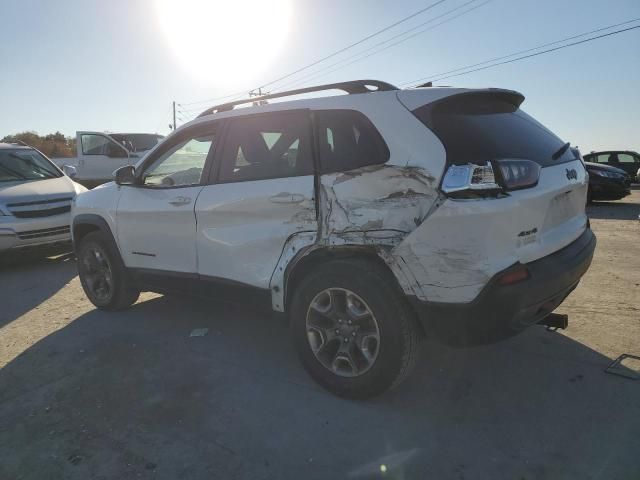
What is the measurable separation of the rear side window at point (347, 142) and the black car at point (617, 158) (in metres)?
16.9

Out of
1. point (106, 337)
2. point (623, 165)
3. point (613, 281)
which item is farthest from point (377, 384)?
point (623, 165)

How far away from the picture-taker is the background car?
663 centimetres

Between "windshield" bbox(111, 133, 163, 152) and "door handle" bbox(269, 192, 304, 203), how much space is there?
41.1 feet

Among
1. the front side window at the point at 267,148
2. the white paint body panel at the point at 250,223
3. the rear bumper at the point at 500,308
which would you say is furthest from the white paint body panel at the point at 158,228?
the rear bumper at the point at 500,308

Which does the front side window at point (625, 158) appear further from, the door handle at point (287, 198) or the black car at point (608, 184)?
the door handle at point (287, 198)

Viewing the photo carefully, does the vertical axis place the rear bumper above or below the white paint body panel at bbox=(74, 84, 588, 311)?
below

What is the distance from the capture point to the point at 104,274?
Result: 15.5ft

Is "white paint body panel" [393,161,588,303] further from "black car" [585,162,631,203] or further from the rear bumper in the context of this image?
"black car" [585,162,631,203]

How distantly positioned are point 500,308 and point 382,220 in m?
0.76

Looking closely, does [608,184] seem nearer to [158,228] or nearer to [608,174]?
[608,174]

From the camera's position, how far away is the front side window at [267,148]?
3127mm

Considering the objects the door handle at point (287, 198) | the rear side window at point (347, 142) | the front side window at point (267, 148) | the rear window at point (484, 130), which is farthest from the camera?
the front side window at point (267, 148)

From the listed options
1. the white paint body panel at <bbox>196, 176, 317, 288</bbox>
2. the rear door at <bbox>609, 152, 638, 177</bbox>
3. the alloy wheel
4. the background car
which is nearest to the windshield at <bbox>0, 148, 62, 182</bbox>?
the background car

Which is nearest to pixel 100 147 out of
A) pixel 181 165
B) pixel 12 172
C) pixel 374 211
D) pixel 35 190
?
pixel 12 172
